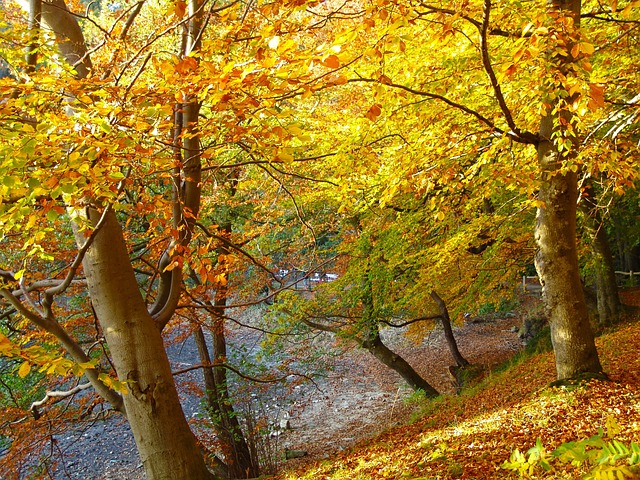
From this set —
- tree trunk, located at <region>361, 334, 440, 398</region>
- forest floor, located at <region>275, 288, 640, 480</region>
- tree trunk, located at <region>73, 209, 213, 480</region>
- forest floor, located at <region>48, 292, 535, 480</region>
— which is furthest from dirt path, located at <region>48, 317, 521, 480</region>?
tree trunk, located at <region>73, 209, 213, 480</region>

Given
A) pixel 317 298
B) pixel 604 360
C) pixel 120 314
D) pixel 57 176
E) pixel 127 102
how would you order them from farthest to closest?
→ pixel 317 298, pixel 604 360, pixel 120 314, pixel 127 102, pixel 57 176

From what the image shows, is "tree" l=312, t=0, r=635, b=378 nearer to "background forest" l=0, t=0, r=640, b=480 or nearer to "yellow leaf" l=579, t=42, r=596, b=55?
"background forest" l=0, t=0, r=640, b=480

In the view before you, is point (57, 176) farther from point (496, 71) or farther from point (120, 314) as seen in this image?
point (496, 71)

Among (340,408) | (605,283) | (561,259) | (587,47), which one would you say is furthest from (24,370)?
(340,408)

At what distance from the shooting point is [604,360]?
23.1 feet

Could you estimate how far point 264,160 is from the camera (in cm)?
513

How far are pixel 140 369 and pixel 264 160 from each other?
233 cm

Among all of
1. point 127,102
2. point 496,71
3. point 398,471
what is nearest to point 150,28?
point 496,71

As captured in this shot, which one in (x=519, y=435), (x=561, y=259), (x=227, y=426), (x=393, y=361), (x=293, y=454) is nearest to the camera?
(x=519, y=435)

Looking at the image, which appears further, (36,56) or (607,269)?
(607,269)

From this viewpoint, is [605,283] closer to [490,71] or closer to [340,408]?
[340,408]

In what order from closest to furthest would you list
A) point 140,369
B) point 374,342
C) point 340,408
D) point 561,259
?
point 140,369 < point 561,259 < point 374,342 < point 340,408

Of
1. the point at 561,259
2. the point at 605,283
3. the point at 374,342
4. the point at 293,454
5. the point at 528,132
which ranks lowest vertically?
the point at 293,454

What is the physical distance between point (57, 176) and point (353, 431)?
11.7 metres
